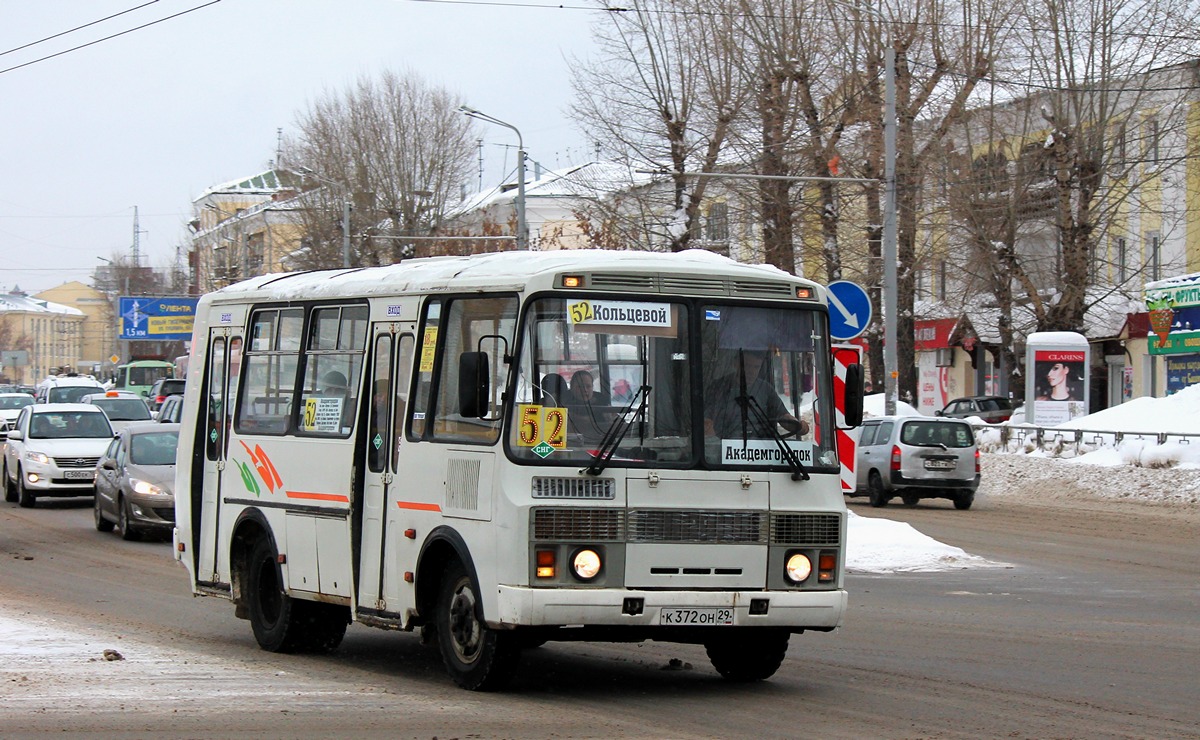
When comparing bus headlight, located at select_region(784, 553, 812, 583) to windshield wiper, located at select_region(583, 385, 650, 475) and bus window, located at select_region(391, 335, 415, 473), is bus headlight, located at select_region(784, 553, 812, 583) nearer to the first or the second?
windshield wiper, located at select_region(583, 385, 650, 475)

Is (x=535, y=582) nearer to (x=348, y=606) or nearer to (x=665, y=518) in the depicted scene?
(x=665, y=518)

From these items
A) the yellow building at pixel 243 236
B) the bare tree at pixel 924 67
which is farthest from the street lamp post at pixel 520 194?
the yellow building at pixel 243 236

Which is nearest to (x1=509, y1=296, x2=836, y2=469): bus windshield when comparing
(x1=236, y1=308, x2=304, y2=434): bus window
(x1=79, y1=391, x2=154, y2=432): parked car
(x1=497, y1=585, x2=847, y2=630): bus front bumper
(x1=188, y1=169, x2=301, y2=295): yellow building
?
(x1=497, y1=585, x2=847, y2=630): bus front bumper

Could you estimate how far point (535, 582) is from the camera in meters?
8.97

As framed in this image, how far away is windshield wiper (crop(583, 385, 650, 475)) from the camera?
9.06m

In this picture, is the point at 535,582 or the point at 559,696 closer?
the point at 535,582

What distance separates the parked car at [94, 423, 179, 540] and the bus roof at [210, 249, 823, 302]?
10.8 meters

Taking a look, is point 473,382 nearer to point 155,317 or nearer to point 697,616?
point 697,616

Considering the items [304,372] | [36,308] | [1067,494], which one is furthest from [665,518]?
[36,308]

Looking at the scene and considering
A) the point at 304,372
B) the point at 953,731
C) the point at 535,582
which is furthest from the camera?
the point at 304,372

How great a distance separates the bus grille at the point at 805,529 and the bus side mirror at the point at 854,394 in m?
0.79

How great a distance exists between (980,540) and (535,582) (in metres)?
15.2

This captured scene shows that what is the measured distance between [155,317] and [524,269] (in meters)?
77.2

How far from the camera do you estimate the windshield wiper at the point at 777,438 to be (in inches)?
375
